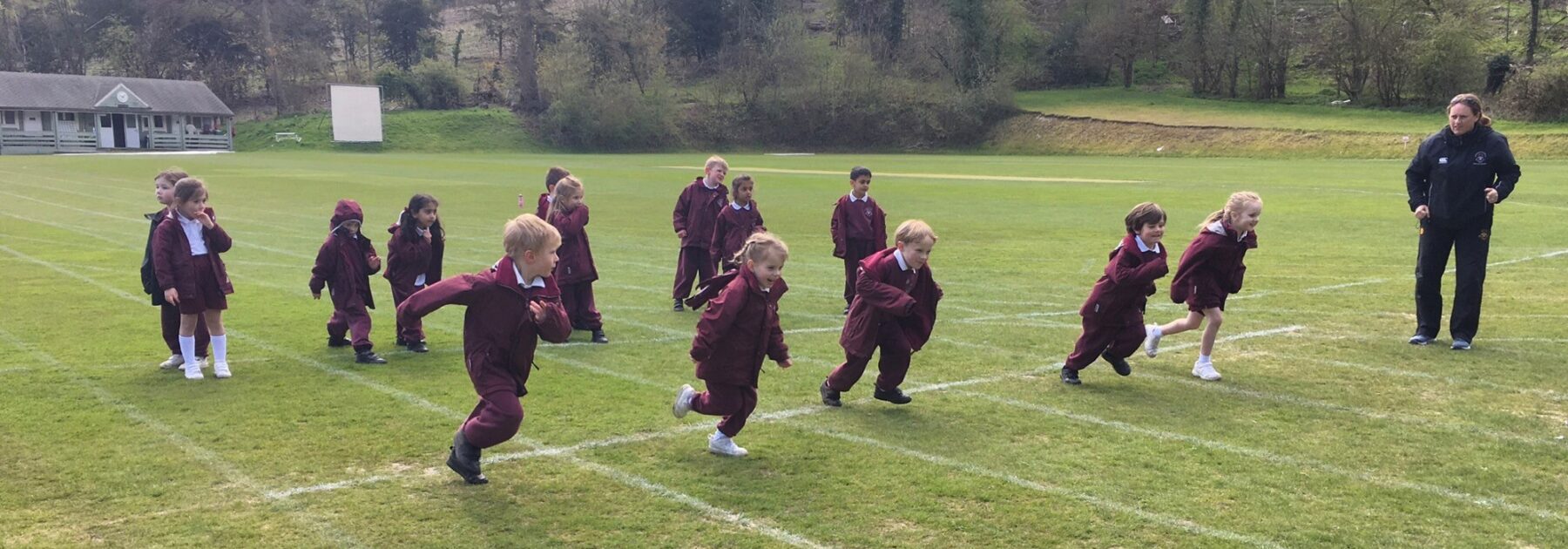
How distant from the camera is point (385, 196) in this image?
105 feet

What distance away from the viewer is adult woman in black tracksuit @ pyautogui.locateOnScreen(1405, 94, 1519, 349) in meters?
9.78

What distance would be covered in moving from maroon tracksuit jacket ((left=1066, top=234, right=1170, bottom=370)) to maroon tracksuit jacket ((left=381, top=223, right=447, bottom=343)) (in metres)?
5.83

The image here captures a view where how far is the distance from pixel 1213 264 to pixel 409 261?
7.14 metres

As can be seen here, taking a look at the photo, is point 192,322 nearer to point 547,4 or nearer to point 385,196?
point 385,196

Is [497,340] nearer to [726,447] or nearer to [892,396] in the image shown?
[726,447]

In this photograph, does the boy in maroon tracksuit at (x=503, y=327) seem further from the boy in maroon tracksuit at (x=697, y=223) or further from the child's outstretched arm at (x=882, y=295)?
the boy in maroon tracksuit at (x=697, y=223)

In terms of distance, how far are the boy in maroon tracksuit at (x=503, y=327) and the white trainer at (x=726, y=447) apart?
130 cm

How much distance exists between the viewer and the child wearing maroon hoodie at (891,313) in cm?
736

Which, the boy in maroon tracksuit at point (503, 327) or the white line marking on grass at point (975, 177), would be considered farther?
the white line marking on grass at point (975, 177)

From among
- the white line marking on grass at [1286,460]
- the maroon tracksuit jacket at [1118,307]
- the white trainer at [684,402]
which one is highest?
Answer: the maroon tracksuit jacket at [1118,307]

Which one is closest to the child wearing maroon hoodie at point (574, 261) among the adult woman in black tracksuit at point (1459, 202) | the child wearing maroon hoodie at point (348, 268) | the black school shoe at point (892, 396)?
the child wearing maroon hoodie at point (348, 268)

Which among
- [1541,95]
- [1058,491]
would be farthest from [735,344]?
[1541,95]

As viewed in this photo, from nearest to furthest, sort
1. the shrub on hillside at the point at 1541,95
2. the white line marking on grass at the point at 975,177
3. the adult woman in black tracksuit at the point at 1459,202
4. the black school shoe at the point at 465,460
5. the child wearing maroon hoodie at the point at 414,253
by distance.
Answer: the black school shoe at the point at 465,460 → the adult woman in black tracksuit at the point at 1459,202 → the child wearing maroon hoodie at the point at 414,253 → the white line marking on grass at the point at 975,177 → the shrub on hillside at the point at 1541,95

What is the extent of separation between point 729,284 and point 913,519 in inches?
75.4
